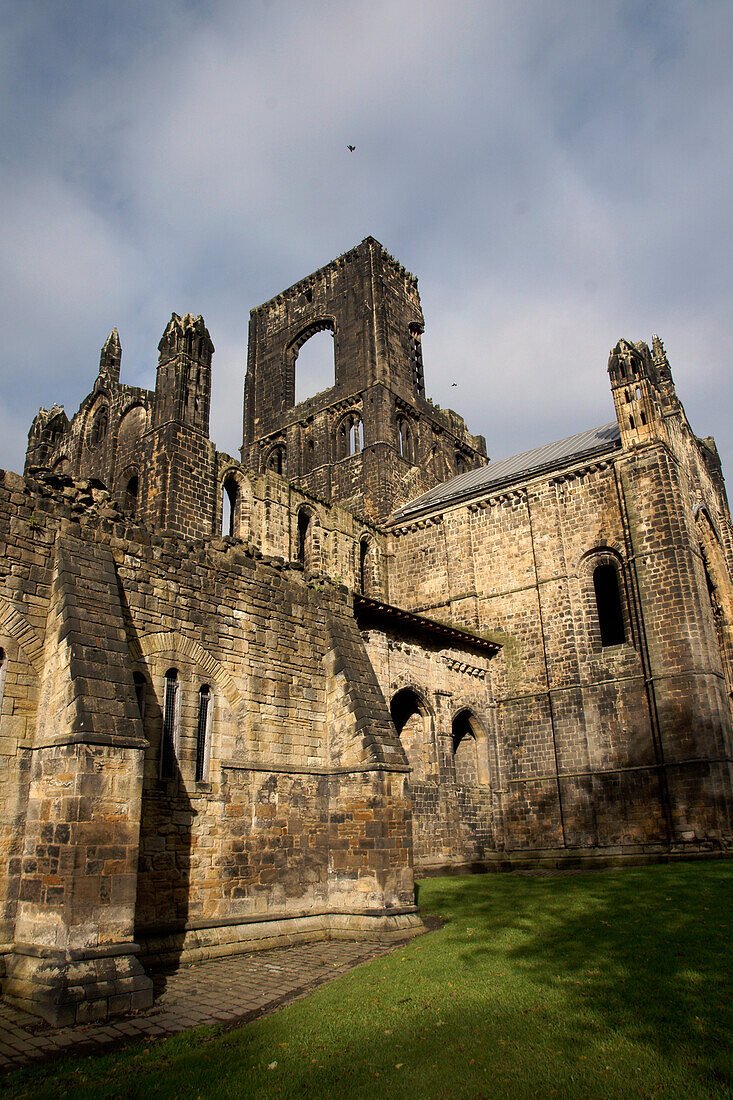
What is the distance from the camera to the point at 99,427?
2353 centimetres

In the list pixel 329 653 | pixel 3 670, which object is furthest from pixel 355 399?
pixel 3 670

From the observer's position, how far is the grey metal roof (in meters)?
24.2

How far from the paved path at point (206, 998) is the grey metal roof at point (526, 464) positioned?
661 inches

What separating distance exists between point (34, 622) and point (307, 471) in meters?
24.7

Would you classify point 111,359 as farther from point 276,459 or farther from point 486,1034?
point 486,1034

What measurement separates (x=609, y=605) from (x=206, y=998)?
1933 centimetres

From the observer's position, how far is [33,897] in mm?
8062

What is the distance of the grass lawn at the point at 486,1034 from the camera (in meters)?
5.60

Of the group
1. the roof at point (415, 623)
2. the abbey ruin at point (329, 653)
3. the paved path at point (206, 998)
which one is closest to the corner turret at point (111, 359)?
the abbey ruin at point (329, 653)

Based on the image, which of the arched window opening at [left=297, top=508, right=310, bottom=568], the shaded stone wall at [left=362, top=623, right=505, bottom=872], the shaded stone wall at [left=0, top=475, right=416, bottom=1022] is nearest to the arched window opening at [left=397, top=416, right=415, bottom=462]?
the arched window opening at [left=297, top=508, right=310, bottom=568]

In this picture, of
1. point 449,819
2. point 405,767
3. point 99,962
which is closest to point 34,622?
point 99,962

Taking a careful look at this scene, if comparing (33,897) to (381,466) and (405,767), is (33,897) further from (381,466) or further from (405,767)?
(381,466)

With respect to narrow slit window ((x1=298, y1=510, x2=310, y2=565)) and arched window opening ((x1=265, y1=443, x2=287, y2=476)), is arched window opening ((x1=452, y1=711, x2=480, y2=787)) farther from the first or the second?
arched window opening ((x1=265, y1=443, x2=287, y2=476))

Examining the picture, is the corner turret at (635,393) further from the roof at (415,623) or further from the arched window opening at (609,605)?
the roof at (415,623)
